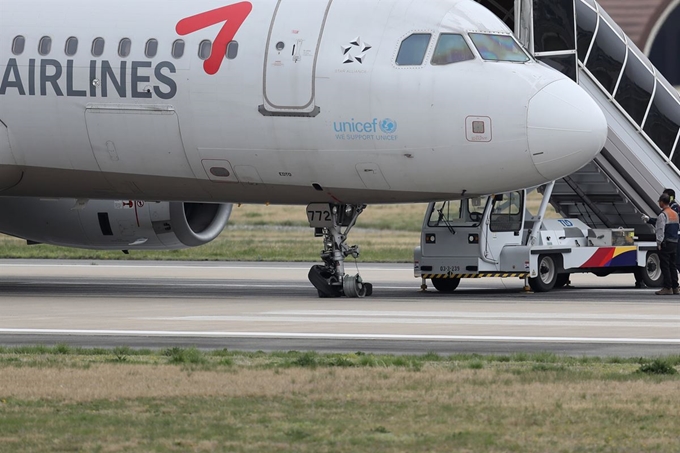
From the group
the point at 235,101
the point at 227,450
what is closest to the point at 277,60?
the point at 235,101

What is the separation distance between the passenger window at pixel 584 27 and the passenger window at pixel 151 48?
891 centimetres

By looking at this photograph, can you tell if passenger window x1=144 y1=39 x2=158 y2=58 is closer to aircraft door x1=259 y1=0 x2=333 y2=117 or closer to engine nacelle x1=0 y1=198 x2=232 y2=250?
aircraft door x1=259 y1=0 x2=333 y2=117

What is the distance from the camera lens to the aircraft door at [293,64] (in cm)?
2175

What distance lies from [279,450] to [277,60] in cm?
1343

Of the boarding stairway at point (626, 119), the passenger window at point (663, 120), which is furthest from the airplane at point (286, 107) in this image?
the passenger window at point (663, 120)

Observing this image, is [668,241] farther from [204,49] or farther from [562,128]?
[204,49]

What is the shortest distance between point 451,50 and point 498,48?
79 centimetres

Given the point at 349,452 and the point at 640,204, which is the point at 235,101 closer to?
the point at 640,204

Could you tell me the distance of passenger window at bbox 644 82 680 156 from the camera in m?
27.2

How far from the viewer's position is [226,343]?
15.6 m

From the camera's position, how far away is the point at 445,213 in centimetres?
2498

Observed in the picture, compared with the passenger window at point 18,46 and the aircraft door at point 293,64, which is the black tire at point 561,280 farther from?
the passenger window at point 18,46

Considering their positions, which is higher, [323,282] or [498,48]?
[498,48]

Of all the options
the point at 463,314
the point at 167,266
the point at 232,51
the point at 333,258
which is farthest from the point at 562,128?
the point at 167,266
